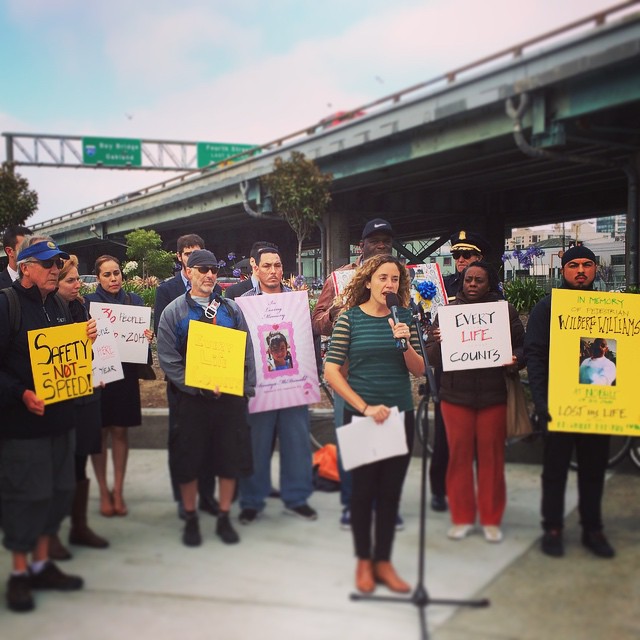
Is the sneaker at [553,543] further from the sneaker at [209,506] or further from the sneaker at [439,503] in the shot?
the sneaker at [209,506]

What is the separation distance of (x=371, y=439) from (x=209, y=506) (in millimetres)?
1851

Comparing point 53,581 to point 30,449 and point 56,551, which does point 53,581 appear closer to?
point 56,551

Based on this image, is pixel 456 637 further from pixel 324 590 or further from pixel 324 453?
pixel 324 453

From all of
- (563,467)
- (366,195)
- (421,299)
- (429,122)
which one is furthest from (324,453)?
(366,195)

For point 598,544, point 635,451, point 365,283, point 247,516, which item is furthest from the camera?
point 635,451

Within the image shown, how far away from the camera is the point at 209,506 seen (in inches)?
203

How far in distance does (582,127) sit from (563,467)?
16386mm

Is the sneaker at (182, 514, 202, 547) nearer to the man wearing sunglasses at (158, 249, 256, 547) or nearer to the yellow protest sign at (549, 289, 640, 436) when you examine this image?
the man wearing sunglasses at (158, 249, 256, 547)

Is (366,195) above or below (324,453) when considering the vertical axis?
above

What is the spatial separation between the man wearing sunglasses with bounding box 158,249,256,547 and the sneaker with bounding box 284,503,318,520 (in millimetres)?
547

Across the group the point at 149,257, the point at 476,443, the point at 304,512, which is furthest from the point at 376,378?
the point at 149,257

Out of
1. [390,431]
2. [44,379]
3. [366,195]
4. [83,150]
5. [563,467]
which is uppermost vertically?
[83,150]

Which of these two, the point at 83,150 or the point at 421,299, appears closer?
the point at 421,299

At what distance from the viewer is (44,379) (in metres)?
4.02
